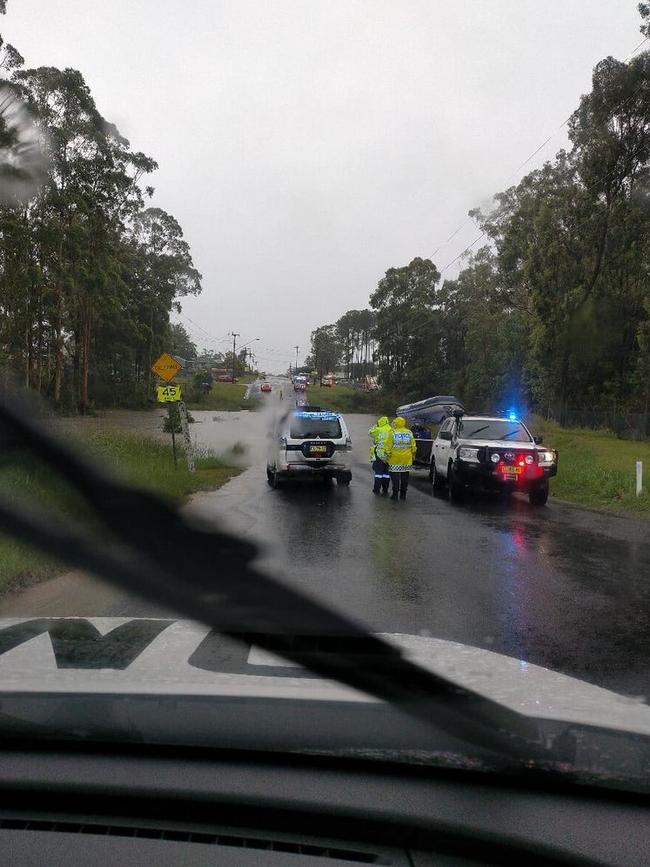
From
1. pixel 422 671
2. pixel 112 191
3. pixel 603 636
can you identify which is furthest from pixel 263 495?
pixel 112 191

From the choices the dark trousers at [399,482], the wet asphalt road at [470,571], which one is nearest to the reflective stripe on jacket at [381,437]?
the dark trousers at [399,482]

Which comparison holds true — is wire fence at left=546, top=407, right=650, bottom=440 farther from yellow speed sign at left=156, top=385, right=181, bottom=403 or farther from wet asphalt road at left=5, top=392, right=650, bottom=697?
yellow speed sign at left=156, top=385, right=181, bottom=403

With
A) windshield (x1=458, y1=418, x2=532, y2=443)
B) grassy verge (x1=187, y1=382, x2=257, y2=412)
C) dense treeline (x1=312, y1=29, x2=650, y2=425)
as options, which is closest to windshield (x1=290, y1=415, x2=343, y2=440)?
windshield (x1=458, y1=418, x2=532, y2=443)

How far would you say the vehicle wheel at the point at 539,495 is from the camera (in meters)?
17.2

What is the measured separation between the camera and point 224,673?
3244 mm

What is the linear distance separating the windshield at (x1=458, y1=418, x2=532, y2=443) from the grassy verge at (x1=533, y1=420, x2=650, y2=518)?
1.89 metres

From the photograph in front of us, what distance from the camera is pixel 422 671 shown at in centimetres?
312

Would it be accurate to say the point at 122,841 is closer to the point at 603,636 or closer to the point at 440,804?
the point at 440,804

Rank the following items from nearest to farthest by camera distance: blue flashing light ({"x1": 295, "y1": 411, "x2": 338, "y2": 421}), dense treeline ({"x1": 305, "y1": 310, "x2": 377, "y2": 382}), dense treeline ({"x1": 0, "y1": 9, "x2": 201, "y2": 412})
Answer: blue flashing light ({"x1": 295, "y1": 411, "x2": 338, "y2": 421})
dense treeline ({"x1": 0, "y1": 9, "x2": 201, "y2": 412})
dense treeline ({"x1": 305, "y1": 310, "x2": 377, "y2": 382})

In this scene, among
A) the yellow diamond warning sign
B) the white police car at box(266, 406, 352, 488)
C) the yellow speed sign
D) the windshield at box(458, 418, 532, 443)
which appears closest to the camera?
the windshield at box(458, 418, 532, 443)

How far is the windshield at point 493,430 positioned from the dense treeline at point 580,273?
19.5 m

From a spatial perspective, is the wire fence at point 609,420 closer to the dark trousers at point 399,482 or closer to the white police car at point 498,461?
the white police car at point 498,461

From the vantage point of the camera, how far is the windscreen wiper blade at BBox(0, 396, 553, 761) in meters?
2.58

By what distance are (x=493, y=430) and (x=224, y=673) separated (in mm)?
15606
